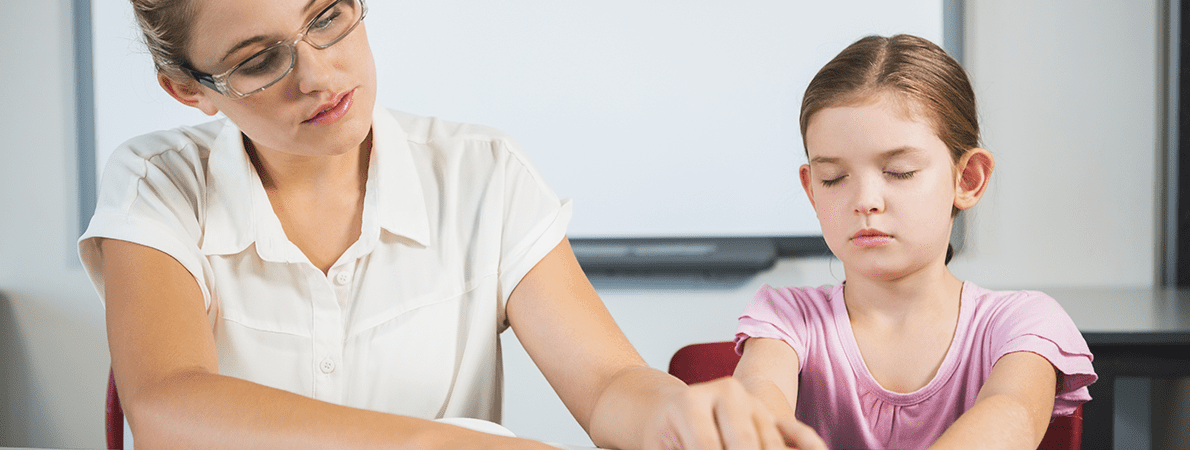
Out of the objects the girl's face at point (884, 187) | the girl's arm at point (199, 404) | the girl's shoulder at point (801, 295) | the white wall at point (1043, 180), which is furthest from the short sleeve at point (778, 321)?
the white wall at point (1043, 180)

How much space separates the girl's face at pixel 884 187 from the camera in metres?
0.82

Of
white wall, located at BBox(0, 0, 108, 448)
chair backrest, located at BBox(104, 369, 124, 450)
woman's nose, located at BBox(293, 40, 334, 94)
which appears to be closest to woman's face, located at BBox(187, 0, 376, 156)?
woman's nose, located at BBox(293, 40, 334, 94)

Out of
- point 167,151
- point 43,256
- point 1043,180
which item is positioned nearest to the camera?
point 167,151

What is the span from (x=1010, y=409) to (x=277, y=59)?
33.0 inches

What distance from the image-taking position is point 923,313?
2.94 feet

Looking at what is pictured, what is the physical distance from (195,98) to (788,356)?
2.56 ft

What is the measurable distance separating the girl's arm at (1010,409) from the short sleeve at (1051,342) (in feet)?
0.04

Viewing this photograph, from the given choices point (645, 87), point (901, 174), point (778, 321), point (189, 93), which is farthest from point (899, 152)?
point (645, 87)

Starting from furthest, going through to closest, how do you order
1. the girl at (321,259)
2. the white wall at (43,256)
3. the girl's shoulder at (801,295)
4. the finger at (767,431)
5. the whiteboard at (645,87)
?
the white wall at (43,256) < the whiteboard at (645,87) < the girl's shoulder at (801,295) < the girl at (321,259) < the finger at (767,431)

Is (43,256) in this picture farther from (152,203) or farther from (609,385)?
(609,385)

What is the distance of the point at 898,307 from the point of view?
902mm

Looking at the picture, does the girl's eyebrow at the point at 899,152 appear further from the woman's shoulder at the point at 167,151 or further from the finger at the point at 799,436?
the woman's shoulder at the point at 167,151

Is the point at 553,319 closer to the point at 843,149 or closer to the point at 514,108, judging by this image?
the point at 843,149

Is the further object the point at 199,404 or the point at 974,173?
the point at 974,173
